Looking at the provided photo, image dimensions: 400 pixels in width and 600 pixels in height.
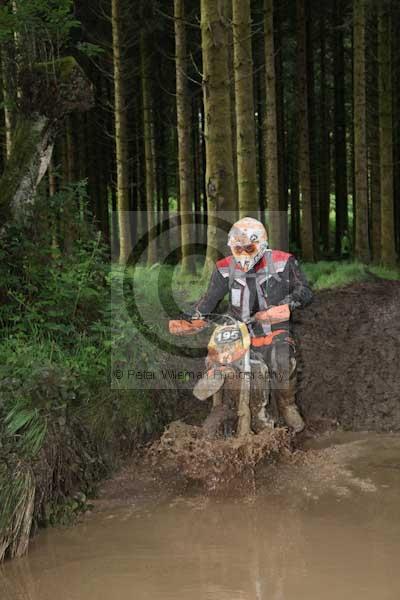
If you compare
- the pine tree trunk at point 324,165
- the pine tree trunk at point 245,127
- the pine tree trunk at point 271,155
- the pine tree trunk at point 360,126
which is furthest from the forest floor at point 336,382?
the pine tree trunk at point 324,165

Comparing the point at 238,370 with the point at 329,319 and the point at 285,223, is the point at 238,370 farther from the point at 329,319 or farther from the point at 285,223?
the point at 285,223

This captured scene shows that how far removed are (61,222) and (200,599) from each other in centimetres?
495

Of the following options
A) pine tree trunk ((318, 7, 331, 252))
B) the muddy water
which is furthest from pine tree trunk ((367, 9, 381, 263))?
the muddy water

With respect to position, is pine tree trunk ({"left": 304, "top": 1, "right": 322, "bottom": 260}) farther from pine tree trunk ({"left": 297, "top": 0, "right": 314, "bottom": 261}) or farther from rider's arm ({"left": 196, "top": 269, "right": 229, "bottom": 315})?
rider's arm ({"left": 196, "top": 269, "right": 229, "bottom": 315})

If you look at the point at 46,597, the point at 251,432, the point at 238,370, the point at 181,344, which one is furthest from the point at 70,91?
the point at 46,597

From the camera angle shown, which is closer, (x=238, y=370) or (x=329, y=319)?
(x=238, y=370)

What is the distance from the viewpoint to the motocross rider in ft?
18.8

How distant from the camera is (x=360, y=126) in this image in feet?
48.1

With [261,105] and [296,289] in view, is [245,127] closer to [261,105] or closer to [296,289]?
[296,289]

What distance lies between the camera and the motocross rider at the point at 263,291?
573 centimetres

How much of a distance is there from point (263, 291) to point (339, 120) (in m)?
17.8

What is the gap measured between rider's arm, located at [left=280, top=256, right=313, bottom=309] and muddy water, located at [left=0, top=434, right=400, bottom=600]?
4.79ft

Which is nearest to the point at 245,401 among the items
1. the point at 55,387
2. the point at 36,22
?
the point at 55,387

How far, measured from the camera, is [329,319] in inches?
367
